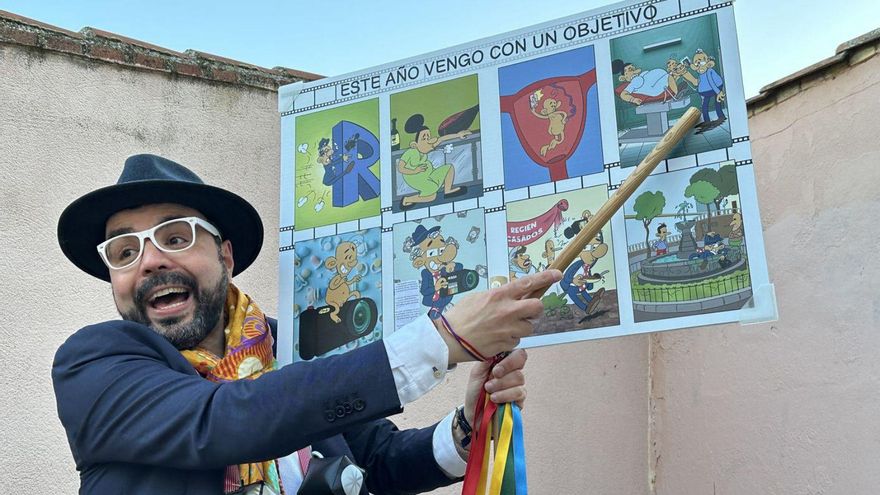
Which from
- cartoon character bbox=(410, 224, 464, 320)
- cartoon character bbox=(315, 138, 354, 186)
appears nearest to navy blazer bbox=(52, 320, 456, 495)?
cartoon character bbox=(410, 224, 464, 320)

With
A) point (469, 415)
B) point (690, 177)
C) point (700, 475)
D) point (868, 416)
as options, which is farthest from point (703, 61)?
point (700, 475)

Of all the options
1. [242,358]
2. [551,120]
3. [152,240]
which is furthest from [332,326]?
[551,120]

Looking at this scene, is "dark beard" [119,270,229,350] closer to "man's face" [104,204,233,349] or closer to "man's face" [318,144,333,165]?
"man's face" [104,204,233,349]

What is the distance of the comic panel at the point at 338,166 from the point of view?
217 cm

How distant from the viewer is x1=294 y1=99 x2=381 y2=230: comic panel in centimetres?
217

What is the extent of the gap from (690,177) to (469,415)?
74 centimetres

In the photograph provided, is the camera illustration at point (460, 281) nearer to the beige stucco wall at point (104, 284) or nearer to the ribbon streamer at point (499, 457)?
the ribbon streamer at point (499, 457)

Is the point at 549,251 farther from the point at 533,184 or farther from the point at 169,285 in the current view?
the point at 169,285

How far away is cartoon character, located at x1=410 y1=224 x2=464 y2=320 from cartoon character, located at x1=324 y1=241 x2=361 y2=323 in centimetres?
16

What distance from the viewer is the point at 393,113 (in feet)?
7.14

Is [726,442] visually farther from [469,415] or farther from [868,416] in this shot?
[469,415]

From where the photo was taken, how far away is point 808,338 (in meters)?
3.35

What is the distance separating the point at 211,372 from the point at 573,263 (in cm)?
84

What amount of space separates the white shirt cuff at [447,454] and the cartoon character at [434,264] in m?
0.36
